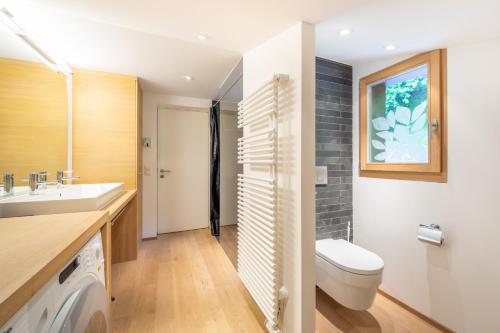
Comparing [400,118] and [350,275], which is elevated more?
[400,118]

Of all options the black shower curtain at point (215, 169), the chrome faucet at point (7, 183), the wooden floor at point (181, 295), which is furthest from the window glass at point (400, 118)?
the chrome faucet at point (7, 183)

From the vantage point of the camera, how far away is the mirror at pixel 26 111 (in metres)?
1.26

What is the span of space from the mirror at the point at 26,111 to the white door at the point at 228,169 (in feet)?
5.32

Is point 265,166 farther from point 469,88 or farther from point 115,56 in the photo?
point 115,56

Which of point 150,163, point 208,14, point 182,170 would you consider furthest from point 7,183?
point 182,170

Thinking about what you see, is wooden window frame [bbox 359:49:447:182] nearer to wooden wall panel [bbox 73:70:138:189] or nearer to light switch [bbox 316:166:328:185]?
light switch [bbox 316:166:328:185]

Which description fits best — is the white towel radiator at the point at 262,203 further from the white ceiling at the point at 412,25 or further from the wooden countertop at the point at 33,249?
the wooden countertop at the point at 33,249

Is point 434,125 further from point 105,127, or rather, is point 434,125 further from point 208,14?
point 105,127

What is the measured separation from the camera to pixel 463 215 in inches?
55.1

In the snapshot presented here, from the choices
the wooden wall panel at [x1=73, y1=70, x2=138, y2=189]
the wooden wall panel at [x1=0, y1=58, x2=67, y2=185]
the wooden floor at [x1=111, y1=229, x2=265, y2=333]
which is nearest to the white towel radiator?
the wooden floor at [x1=111, y1=229, x2=265, y2=333]

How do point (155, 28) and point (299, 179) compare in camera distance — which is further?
point (155, 28)

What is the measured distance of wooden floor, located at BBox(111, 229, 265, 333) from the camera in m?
1.48

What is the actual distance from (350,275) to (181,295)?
1.36 metres

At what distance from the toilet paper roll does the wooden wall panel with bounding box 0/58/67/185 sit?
110 inches
